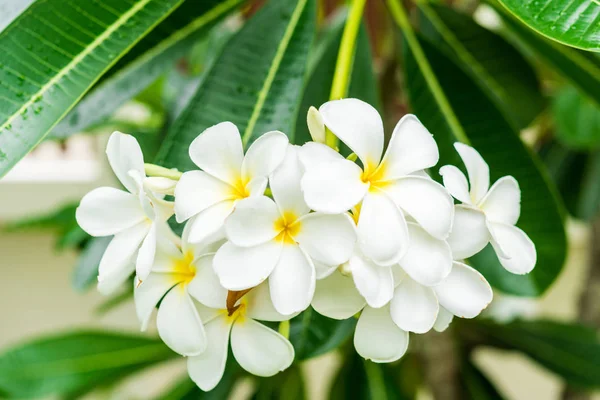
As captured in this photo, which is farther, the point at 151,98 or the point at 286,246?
the point at 151,98

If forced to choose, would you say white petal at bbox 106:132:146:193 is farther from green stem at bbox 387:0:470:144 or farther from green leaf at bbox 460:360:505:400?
green leaf at bbox 460:360:505:400

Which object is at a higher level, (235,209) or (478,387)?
(235,209)

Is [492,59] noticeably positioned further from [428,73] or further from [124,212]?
[124,212]

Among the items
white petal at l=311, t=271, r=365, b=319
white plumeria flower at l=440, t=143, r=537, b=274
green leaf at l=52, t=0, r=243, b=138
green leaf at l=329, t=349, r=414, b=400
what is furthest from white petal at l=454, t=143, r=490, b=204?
green leaf at l=329, t=349, r=414, b=400

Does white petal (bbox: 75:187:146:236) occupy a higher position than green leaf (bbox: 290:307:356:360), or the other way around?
white petal (bbox: 75:187:146:236)

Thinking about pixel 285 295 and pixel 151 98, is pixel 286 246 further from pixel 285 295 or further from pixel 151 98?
pixel 151 98

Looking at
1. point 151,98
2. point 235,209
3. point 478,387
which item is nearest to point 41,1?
point 235,209
